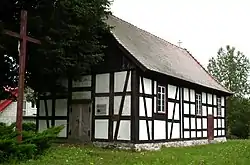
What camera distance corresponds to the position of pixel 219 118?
2830 cm

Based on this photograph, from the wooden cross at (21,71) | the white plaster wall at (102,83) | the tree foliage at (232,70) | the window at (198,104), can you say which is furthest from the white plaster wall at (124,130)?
the tree foliage at (232,70)

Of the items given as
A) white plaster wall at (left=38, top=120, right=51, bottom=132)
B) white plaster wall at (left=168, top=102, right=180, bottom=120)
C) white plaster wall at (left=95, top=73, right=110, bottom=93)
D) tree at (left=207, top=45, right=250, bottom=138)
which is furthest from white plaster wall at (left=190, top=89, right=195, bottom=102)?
tree at (left=207, top=45, right=250, bottom=138)

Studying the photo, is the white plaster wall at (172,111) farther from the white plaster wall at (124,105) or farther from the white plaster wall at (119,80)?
the white plaster wall at (119,80)

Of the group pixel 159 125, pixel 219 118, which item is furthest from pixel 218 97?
pixel 159 125

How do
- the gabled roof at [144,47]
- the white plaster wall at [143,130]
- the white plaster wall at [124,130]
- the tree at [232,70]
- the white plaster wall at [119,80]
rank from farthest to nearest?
the tree at [232,70], the gabled roof at [144,47], the white plaster wall at [119,80], the white plaster wall at [143,130], the white plaster wall at [124,130]

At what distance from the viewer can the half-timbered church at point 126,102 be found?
17.7 metres

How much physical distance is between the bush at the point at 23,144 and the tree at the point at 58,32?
3.73 meters

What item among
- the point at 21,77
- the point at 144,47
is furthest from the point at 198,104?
the point at 21,77

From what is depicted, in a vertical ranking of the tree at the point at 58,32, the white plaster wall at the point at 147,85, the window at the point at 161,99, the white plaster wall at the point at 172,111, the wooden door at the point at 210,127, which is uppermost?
the tree at the point at 58,32

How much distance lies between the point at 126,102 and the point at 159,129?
2679 millimetres

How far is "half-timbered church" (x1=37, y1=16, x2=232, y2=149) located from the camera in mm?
17734

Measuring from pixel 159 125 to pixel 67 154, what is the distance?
289 inches

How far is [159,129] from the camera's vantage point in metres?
19.3

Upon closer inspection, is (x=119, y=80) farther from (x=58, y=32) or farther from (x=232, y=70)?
(x=232, y=70)
